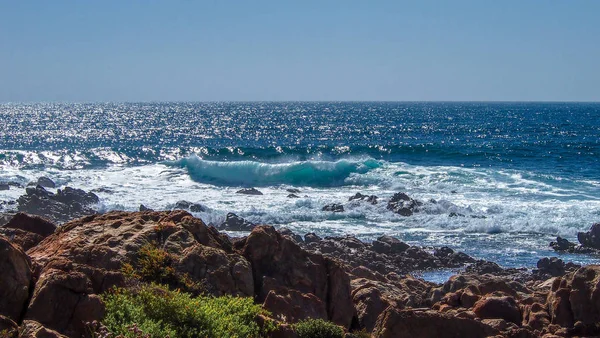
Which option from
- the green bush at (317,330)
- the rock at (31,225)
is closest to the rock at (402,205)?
the rock at (31,225)

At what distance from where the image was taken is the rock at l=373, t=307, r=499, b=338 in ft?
32.3

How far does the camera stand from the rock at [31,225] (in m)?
12.8

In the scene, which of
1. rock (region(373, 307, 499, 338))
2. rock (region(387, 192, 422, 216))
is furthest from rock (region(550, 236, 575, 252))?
rock (region(373, 307, 499, 338))

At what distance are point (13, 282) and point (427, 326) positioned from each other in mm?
5778

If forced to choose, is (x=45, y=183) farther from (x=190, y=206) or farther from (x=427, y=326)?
(x=427, y=326)

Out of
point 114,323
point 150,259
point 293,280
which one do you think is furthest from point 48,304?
point 293,280

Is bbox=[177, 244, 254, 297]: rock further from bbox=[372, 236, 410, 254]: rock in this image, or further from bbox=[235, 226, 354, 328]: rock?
bbox=[372, 236, 410, 254]: rock

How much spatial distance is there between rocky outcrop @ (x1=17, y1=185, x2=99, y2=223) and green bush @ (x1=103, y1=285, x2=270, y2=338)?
21356mm

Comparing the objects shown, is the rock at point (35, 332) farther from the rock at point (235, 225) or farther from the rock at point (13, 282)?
the rock at point (235, 225)

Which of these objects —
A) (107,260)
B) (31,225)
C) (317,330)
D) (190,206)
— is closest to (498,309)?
(317,330)

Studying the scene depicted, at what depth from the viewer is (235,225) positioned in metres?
27.5

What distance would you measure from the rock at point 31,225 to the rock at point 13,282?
4213mm

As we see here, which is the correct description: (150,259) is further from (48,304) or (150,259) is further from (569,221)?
(569,221)

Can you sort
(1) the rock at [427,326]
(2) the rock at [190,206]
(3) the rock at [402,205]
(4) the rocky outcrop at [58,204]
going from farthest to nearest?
(2) the rock at [190,206] < (3) the rock at [402,205] < (4) the rocky outcrop at [58,204] < (1) the rock at [427,326]
